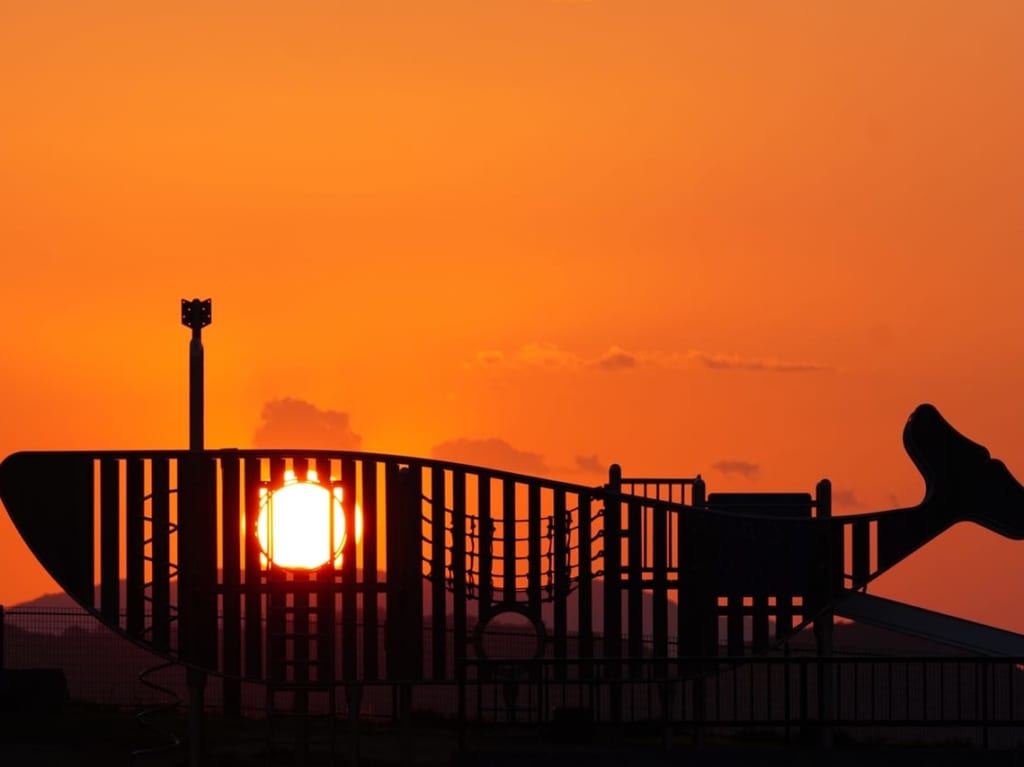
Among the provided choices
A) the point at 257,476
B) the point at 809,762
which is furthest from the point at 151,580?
the point at 809,762

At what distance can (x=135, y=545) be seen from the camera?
932 inches

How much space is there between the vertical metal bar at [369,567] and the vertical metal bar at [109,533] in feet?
11.0

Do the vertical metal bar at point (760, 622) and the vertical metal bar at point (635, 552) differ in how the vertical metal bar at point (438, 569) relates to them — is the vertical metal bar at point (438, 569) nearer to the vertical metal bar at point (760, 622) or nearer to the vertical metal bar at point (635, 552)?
the vertical metal bar at point (635, 552)

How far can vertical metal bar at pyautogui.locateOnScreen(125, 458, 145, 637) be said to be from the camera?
77.5ft

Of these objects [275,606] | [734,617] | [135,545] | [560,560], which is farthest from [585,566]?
[135,545]

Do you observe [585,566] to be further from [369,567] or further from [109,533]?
[109,533]

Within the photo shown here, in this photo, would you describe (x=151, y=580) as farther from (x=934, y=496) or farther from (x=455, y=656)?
(x=934, y=496)

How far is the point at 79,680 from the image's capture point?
34.9 meters

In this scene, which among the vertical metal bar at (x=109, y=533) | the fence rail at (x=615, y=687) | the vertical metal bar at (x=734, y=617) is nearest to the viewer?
the fence rail at (x=615, y=687)

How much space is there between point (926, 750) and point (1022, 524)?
5.85 metres

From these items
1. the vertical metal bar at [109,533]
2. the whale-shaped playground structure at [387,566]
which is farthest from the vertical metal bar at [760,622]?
the vertical metal bar at [109,533]

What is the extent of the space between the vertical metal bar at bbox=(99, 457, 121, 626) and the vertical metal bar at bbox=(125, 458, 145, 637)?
16 cm

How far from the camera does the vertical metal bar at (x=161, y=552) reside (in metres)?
23.5

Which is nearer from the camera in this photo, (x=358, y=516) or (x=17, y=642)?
(x=358, y=516)
